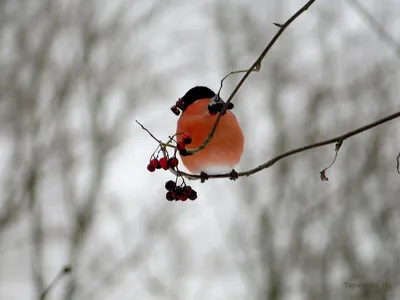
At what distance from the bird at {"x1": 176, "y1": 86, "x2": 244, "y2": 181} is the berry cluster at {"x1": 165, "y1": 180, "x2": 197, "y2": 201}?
101mm

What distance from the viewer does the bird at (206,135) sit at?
1520 millimetres

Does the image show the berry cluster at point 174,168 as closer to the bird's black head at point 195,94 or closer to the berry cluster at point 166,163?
the berry cluster at point 166,163

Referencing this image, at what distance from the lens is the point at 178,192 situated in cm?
140

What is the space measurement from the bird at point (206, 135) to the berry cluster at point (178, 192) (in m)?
0.10

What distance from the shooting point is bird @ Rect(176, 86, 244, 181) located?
59.8 inches

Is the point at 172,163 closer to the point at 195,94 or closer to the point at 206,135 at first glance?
the point at 206,135

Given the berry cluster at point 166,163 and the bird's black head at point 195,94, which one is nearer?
the berry cluster at point 166,163

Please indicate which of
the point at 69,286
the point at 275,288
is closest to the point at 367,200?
the point at 275,288

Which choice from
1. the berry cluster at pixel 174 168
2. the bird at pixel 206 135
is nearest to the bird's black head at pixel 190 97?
the bird at pixel 206 135

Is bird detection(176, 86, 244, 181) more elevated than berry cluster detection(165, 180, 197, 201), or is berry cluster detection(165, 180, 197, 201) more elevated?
bird detection(176, 86, 244, 181)

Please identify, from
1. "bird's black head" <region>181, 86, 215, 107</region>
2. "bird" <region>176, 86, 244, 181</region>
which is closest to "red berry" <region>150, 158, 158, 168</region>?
"bird" <region>176, 86, 244, 181</region>

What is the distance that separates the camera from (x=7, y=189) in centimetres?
652

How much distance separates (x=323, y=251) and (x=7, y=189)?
3919 millimetres

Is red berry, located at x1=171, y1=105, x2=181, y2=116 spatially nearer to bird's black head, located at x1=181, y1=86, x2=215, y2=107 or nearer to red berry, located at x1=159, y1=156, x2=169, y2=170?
bird's black head, located at x1=181, y1=86, x2=215, y2=107
